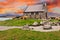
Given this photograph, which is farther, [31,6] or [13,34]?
[31,6]

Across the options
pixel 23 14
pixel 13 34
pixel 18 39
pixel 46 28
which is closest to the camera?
pixel 18 39

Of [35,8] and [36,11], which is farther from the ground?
[35,8]

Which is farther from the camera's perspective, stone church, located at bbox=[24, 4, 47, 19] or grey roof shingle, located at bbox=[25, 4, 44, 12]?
stone church, located at bbox=[24, 4, 47, 19]

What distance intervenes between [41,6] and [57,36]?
3178cm

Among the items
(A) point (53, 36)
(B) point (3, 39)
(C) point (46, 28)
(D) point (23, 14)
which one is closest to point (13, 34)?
(B) point (3, 39)

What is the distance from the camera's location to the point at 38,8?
47969 millimetres

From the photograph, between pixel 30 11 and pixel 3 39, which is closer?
pixel 3 39

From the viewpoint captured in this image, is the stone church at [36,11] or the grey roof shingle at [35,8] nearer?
the grey roof shingle at [35,8]

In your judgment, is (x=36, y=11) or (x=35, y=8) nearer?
(x=36, y=11)

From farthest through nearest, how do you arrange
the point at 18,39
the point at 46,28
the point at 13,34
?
the point at 46,28, the point at 13,34, the point at 18,39

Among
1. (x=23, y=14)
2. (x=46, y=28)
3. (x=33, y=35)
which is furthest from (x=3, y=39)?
(x=23, y=14)

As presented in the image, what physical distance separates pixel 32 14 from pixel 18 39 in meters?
32.4

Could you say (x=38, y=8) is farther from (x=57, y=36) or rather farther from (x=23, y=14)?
(x=57, y=36)

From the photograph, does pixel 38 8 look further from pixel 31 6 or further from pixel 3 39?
pixel 3 39
